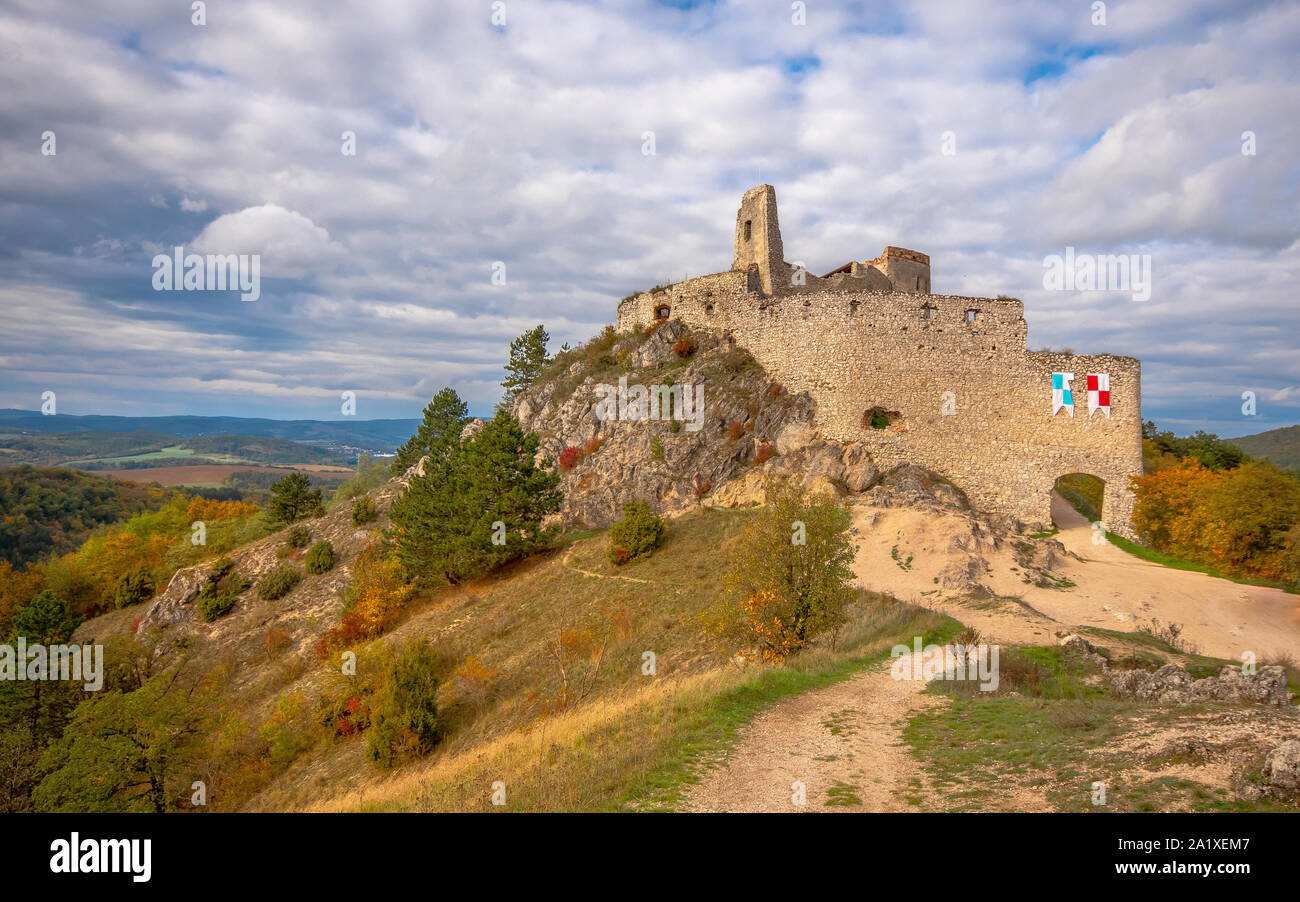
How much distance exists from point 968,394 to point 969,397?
0.51ft

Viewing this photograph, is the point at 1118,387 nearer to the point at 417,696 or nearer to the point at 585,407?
the point at 585,407

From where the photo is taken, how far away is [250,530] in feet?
173

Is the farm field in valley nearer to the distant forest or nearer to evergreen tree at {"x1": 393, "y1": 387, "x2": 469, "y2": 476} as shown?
the distant forest

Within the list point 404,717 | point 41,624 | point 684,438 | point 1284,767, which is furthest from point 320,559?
Answer: point 1284,767

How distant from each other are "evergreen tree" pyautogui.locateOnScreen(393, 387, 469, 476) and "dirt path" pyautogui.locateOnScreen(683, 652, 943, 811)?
4313 centimetres

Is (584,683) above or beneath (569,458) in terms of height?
beneath

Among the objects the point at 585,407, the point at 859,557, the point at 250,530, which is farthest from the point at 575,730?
the point at 250,530

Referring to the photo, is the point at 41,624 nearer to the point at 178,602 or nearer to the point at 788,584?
the point at 178,602

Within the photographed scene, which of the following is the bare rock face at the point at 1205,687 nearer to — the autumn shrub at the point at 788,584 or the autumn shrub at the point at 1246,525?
the autumn shrub at the point at 788,584

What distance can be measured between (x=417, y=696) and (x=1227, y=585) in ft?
90.8

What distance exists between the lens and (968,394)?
31922 mm

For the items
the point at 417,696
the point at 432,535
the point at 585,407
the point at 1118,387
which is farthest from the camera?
the point at 585,407

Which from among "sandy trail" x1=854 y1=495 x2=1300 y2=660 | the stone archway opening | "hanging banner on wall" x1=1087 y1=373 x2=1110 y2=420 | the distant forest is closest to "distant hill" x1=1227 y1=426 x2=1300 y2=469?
the stone archway opening
